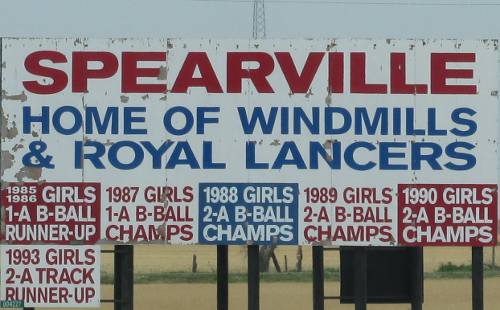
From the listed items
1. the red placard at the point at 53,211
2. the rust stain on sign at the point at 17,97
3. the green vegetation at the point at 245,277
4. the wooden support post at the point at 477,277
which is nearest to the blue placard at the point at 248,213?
the red placard at the point at 53,211

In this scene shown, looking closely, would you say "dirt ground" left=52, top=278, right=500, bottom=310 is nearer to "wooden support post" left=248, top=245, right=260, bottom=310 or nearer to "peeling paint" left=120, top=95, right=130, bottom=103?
"wooden support post" left=248, top=245, right=260, bottom=310

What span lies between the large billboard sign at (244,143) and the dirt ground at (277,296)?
21.5 meters

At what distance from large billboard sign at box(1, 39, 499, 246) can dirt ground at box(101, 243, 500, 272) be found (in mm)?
41857

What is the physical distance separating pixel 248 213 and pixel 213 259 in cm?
6193

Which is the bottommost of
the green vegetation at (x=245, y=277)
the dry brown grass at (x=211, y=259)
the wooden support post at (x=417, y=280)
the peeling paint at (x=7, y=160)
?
the dry brown grass at (x=211, y=259)

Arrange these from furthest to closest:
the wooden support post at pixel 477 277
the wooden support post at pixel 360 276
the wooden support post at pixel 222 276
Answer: the wooden support post at pixel 222 276 < the wooden support post at pixel 360 276 < the wooden support post at pixel 477 277

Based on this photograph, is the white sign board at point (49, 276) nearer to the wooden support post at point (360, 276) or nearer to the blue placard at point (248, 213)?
the blue placard at point (248, 213)

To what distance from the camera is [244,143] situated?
1772cm

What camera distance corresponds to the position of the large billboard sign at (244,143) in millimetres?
17688

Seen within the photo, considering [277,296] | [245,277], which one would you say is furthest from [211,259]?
[277,296]

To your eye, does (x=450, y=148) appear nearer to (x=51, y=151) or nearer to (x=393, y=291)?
(x=393, y=291)

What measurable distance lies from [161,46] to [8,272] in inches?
152

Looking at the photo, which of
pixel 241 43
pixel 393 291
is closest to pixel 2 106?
pixel 241 43

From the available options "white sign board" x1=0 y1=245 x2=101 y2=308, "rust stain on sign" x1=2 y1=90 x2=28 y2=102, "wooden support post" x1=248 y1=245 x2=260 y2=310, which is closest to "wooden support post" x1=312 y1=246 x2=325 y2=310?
"wooden support post" x1=248 y1=245 x2=260 y2=310
